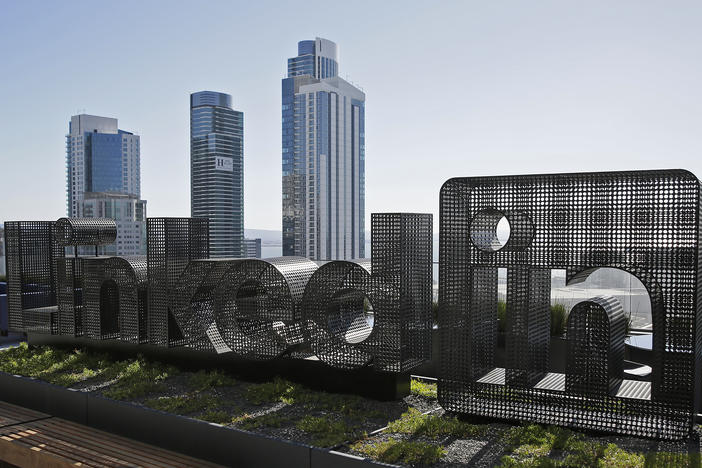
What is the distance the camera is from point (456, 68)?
438 inches

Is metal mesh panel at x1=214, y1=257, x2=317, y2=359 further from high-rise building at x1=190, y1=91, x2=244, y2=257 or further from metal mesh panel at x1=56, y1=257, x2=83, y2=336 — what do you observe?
high-rise building at x1=190, y1=91, x2=244, y2=257

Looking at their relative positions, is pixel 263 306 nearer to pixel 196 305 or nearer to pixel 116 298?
pixel 196 305

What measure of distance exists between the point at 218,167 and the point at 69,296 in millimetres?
21340

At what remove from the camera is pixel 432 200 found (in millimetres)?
5785

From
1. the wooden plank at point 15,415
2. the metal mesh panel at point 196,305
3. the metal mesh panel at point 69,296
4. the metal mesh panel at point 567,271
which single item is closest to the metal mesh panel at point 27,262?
the metal mesh panel at point 69,296

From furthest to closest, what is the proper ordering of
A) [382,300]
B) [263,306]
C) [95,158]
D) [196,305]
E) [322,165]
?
1. [322,165]
2. [95,158]
3. [196,305]
4. [263,306]
5. [382,300]

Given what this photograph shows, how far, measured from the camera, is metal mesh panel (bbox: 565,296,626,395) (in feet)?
17.2

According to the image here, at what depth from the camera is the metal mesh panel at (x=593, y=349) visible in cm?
523

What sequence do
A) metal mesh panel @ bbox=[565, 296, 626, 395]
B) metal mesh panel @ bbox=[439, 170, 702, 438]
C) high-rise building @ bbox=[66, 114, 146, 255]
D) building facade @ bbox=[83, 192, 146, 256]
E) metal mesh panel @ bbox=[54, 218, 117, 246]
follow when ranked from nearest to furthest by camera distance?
metal mesh panel @ bbox=[439, 170, 702, 438] → metal mesh panel @ bbox=[565, 296, 626, 395] → metal mesh panel @ bbox=[54, 218, 117, 246] → building facade @ bbox=[83, 192, 146, 256] → high-rise building @ bbox=[66, 114, 146, 255]

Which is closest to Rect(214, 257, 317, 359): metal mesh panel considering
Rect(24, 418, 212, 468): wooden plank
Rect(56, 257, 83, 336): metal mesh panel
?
Rect(24, 418, 212, 468): wooden plank

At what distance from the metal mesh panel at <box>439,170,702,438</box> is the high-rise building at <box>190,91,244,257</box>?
20.6 meters

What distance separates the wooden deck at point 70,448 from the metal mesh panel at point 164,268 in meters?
1.73

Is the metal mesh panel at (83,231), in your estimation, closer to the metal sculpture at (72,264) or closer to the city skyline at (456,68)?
the metal sculpture at (72,264)

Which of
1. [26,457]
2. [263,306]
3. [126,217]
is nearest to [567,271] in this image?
[263,306]
